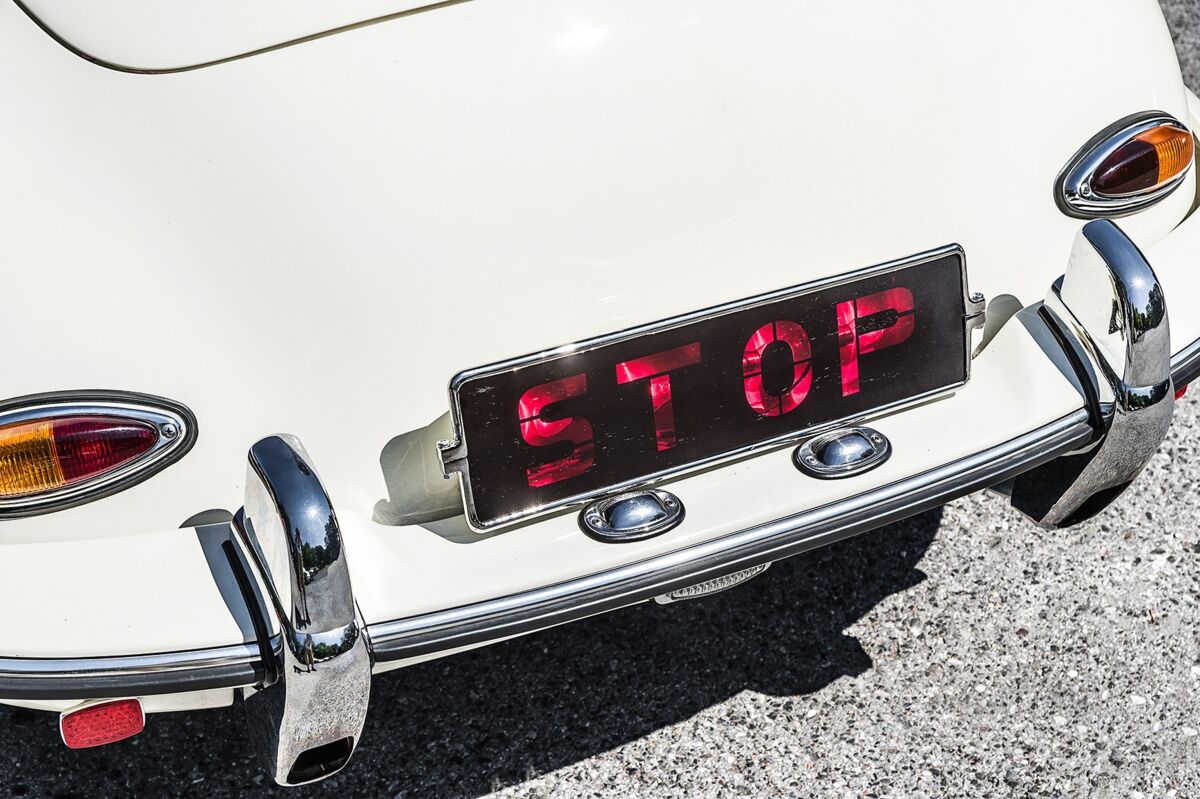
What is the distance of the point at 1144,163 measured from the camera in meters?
2.10

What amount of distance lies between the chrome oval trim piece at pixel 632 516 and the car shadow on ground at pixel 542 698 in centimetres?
79

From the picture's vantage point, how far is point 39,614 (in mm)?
1650

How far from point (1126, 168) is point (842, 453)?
2.42 feet

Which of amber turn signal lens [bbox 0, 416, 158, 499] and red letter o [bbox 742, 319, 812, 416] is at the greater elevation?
amber turn signal lens [bbox 0, 416, 158, 499]

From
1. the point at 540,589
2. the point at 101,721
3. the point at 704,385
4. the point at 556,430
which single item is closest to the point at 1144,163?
the point at 704,385

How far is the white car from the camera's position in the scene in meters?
1.66

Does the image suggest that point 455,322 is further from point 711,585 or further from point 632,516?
point 711,585

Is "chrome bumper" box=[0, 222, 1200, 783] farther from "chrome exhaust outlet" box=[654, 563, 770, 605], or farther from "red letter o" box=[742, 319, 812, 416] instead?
"red letter o" box=[742, 319, 812, 416]

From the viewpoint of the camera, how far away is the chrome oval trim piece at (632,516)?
1.81 m

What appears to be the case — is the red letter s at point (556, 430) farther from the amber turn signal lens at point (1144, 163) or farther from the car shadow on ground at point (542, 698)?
the amber turn signal lens at point (1144, 163)

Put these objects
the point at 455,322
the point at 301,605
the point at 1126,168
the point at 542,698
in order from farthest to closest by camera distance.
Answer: the point at 542,698 < the point at 1126,168 < the point at 455,322 < the point at 301,605

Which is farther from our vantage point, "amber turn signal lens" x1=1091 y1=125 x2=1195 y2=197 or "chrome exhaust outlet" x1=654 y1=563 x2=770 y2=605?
"amber turn signal lens" x1=1091 y1=125 x2=1195 y2=197

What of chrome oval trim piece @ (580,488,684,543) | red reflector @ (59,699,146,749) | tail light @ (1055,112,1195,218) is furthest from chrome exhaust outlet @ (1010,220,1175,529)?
red reflector @ (59,699,146,749)

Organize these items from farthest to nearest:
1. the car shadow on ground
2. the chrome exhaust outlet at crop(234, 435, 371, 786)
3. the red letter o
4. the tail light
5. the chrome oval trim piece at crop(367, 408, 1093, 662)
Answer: the car shadow on ground, the tail light, the red letter o, the chrome oval trim piece at crop(367, 408, 1093, 662), the chrome exhaust outlet at crop(234, 435, 371, 786)
